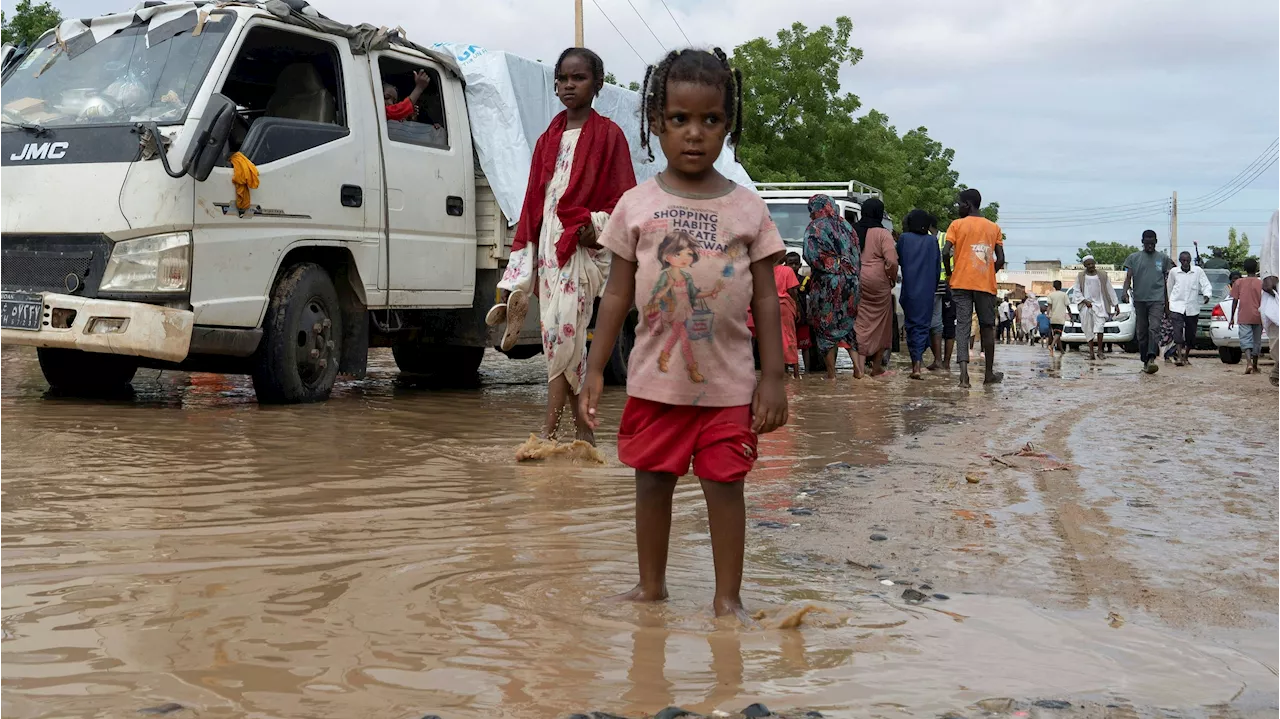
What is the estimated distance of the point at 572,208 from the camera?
20.1 ft

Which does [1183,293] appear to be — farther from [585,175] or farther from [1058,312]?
[585,175]

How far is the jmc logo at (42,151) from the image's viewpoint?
7.52 m

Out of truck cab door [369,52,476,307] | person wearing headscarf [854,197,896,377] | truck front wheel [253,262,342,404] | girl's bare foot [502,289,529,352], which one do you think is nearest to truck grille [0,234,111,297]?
truck front wheel [253,262,342,404]

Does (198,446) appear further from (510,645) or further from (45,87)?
(510,645)

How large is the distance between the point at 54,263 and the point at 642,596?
16.9 feet

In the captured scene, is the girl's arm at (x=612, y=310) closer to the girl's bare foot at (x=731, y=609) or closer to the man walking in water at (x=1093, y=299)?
the girl's bare foot at (x=731, y=609)

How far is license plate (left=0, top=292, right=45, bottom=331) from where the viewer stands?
24.2 feet

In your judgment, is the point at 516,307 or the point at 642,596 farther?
the point at 516,307

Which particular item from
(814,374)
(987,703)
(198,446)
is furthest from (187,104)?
(814,374)

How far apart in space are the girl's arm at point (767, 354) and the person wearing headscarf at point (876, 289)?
385 inches

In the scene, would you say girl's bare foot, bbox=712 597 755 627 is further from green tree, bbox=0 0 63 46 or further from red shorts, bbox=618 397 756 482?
green tree, bbox=0 0 63 46

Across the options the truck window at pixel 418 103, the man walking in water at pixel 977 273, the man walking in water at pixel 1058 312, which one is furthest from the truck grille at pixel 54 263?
the man walking in water at pixel 1058 312

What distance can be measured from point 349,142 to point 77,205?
169 cm

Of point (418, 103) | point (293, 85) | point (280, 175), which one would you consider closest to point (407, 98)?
point (418, 103)
